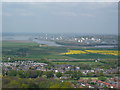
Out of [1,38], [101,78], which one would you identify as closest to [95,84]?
[101,78]

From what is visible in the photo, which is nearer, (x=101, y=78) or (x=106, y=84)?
(x=106, y=84)

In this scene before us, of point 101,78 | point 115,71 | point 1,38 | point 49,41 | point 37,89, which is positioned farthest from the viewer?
point 49,41

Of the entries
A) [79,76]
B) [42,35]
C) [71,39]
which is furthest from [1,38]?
[79,76]

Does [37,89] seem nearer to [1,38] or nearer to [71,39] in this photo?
[1,38]

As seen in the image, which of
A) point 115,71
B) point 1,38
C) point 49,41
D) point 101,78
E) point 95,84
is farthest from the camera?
point 49,41

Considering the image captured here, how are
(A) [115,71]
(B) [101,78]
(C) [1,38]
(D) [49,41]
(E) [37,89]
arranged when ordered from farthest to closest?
(D) [49,41], (C) [1,38], (A) [115,71], (B) [101,78], (E) [37,89]

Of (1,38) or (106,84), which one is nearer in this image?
(106,84)

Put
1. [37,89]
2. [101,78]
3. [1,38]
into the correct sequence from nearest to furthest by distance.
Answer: [37,89] < [101,78] < [1,38]

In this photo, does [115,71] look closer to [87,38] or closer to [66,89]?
[66,89]

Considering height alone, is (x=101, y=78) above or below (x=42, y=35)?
below
